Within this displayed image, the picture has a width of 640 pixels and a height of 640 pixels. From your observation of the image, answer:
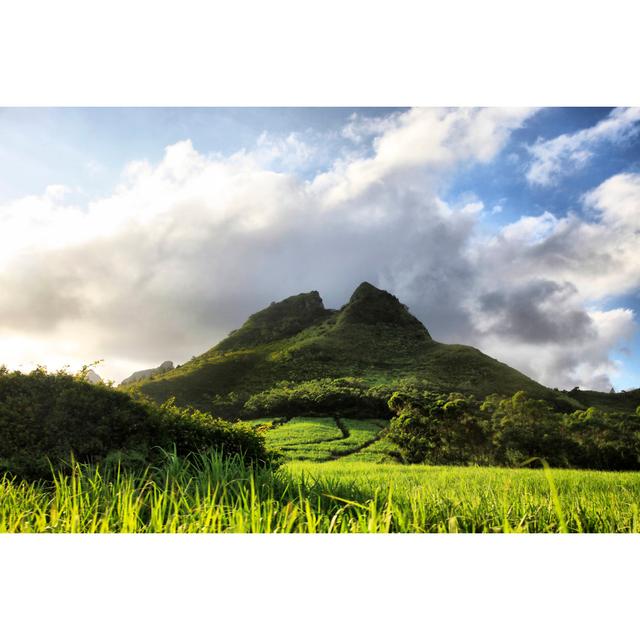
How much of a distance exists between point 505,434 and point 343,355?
292 cm

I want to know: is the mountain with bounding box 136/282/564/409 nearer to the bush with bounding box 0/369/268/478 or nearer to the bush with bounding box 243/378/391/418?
the bush with bounding box 243/378/391/418

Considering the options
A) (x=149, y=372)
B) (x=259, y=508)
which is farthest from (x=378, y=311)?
(x=259, y=508)

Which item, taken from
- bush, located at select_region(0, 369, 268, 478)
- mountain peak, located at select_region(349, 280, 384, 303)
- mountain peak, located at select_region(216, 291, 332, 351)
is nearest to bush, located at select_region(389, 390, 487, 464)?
mountain peak, located at select_region(349, 280, 384, 303)

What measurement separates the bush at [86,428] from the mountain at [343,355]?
118 inches

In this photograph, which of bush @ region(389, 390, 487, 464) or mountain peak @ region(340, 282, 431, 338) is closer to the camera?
bush @ region(389, 390, 487, 464)

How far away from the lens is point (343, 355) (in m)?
8.49

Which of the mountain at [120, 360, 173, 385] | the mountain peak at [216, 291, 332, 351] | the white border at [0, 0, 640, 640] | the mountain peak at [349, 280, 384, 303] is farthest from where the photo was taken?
the mountain peak at [349, 280, 384, 303]

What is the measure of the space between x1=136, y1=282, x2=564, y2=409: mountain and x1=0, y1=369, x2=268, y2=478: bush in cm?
300

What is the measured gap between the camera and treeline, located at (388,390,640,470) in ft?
24.7
